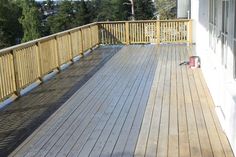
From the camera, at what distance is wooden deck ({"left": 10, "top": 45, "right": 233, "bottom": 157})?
425 cm

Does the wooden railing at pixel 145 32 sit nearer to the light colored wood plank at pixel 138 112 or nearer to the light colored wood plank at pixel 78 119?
the light colored wood plank at pixel 138 112

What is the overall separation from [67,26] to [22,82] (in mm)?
41864

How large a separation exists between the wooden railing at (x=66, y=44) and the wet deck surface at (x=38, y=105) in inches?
11.5

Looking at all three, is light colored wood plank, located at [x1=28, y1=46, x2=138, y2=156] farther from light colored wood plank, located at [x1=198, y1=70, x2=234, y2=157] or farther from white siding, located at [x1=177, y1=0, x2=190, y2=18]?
white siding, located at [x1=177, y1=0, x2=190, y2=18]

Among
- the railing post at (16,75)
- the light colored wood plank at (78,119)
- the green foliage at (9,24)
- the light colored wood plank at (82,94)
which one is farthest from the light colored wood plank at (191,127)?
the green foliage at (9,24)

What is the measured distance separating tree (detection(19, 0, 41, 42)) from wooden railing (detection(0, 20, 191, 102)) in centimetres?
4187

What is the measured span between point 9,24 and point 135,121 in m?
55.0

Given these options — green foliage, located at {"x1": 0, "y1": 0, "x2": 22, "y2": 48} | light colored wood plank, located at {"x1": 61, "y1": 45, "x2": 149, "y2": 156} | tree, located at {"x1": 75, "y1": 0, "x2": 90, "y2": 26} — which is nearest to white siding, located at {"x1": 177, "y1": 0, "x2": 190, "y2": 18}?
light colored wood plank, located at {"x1": 61, "y1": 45, "x2": 149, "y2": 156}

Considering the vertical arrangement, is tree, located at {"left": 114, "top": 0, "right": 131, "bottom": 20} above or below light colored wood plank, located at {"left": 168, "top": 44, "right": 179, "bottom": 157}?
above

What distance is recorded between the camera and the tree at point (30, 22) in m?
54.0

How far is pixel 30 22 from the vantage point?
54219mm

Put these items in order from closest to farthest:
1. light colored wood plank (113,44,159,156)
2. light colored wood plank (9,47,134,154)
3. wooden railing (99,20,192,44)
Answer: light colored wood plank (113,44,159,156)
light colored wood plank (9,47,134,154)
wooden railing (99,20,192,44)

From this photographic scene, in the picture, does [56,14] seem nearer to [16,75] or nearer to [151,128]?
[16,75]

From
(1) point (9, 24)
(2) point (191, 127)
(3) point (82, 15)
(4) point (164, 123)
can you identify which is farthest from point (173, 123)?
(1) point (9, 24)
